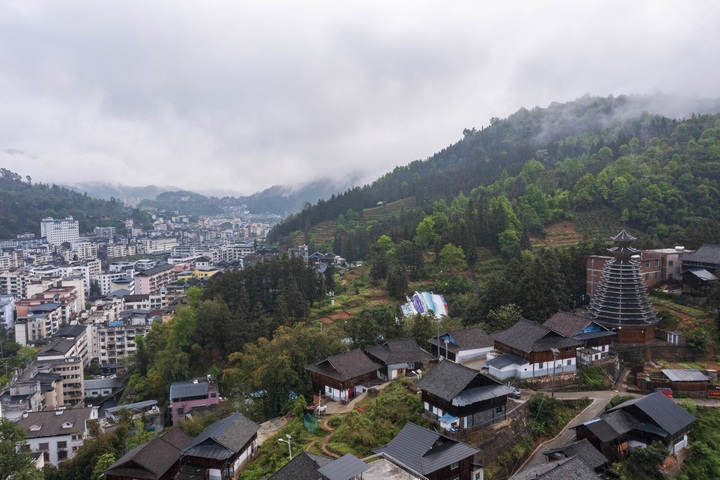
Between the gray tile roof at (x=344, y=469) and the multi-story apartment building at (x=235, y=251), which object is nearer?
the gray tile roof at (x=344, y=469)

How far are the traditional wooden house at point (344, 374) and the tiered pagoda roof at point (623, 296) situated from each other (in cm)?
1477

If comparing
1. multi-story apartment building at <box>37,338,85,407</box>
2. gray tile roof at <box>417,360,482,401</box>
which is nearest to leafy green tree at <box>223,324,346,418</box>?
gray tile roof at <box>417,360,482,401</box>

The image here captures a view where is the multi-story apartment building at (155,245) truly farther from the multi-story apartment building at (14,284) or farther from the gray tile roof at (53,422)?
the gray tile roof at (53,422)

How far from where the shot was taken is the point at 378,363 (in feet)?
96.5

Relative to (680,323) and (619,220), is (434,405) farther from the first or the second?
(619,220)

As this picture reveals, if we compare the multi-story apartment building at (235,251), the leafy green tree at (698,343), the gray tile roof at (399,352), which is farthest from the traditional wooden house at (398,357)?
the multi-story apartment building at (235,251)

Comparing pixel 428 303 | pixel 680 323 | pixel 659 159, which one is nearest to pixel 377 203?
pixel 659 159

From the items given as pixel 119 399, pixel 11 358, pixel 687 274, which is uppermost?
pixel 687 274

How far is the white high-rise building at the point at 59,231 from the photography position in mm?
122438

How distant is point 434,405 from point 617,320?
15.1 meters

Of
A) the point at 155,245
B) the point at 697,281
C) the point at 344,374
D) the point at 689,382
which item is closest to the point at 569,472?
the point at 689,382

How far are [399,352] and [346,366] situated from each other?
12.2ft

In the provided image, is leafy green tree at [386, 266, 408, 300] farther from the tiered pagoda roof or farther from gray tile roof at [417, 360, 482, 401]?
gray tile roof at [417, 360, 482, 401]

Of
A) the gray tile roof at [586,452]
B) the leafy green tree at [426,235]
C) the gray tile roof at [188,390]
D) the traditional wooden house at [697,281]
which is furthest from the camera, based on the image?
the leafy green tree at [426,235]
